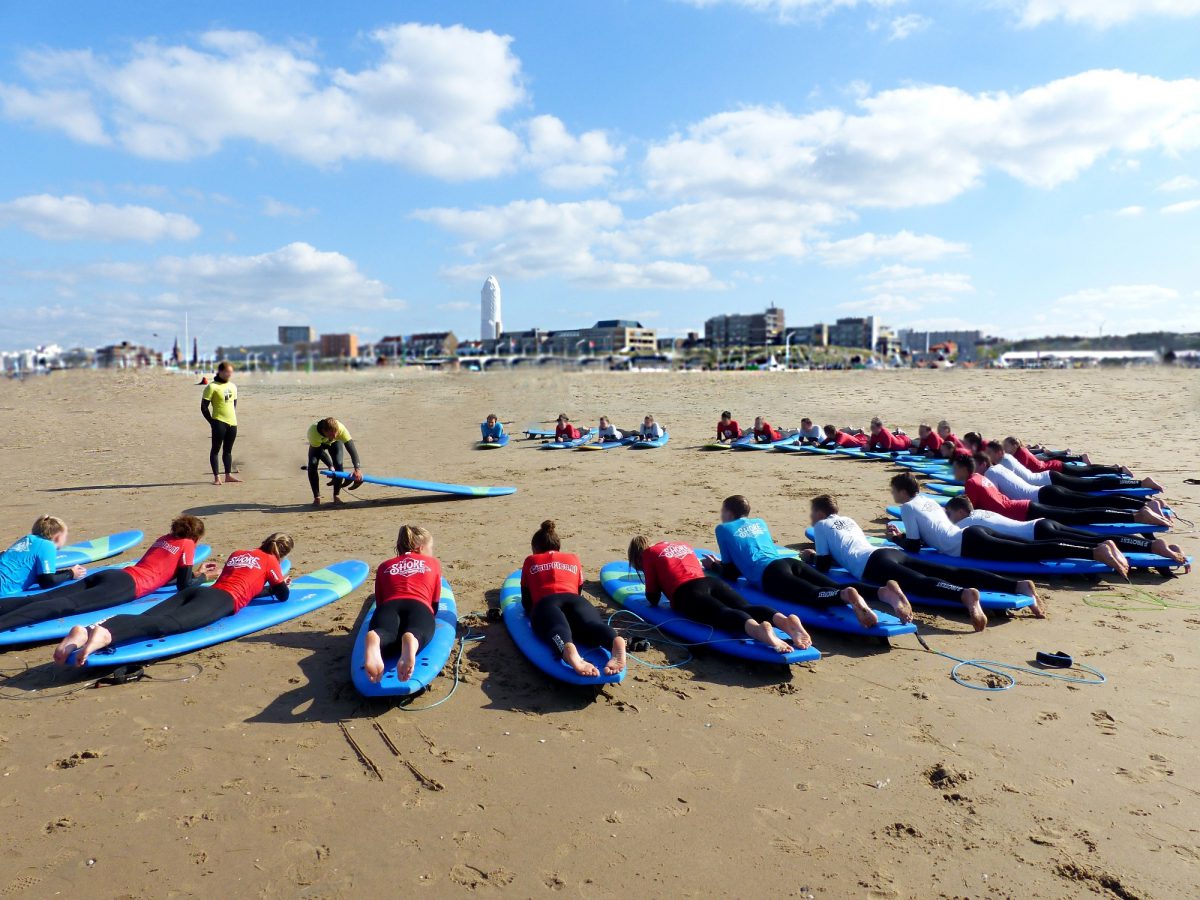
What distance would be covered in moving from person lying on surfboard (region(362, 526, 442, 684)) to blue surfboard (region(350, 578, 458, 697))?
0.04 m

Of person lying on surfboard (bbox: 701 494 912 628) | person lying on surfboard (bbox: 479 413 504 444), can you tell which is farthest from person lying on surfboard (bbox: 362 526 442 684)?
person lying on surfboard (bbox: 479 413 504 444)

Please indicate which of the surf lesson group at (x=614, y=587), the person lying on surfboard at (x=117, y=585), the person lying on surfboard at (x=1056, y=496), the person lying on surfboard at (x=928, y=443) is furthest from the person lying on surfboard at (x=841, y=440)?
the person lying on surfboard at (x=117, y=585)

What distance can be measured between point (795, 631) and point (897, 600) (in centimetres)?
95

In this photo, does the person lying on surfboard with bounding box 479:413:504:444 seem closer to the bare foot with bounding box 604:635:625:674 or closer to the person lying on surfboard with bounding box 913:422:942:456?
the person lying on surfboard with bounding box 913:422:942:456

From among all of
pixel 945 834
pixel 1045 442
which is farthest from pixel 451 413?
pixel 945 834

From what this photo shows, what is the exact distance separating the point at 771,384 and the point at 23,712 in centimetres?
2827

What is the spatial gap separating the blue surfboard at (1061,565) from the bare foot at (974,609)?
1.16m

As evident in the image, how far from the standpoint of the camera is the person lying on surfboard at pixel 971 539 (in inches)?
250

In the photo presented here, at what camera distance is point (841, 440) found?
14445 mm

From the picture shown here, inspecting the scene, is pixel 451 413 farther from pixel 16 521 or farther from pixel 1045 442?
pixel 1045 442

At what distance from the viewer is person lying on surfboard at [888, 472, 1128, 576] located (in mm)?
6355

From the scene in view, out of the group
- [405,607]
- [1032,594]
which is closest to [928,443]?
[1032,594]

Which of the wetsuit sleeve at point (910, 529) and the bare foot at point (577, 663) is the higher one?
the wetsuit sleeve at point (910, 529)

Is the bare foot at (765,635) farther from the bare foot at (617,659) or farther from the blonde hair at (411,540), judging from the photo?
the blonde hair at (411,540)
